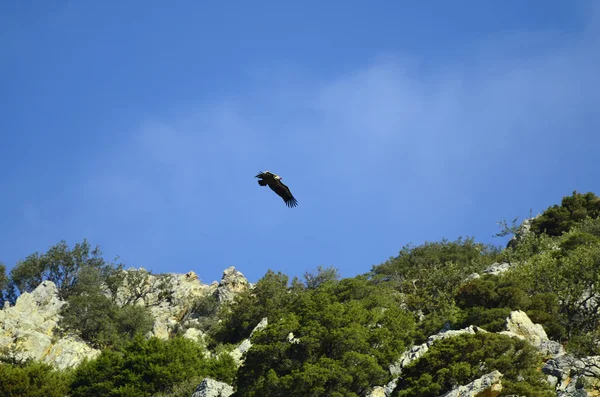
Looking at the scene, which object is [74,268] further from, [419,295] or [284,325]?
[284,325]

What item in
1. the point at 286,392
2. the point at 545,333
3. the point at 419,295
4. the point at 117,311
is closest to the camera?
the point at 286,392

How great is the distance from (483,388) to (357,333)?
1009 centimetres

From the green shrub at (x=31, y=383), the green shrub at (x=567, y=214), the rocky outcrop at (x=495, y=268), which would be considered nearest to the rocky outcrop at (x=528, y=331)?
the rocky outcrop at (x=495, y=268)

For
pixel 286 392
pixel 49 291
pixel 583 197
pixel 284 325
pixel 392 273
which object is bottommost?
pixel 286 392

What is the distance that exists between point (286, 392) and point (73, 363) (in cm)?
3158

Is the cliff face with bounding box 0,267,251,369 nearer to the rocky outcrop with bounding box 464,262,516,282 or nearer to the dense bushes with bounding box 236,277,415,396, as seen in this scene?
the rocky outcrop with bounding box 464,262,516,282

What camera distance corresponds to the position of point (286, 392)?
44.0 m

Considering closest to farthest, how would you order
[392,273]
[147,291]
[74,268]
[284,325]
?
1. [284,325]
2. [392,273]
3. [147,291]
4. [74,268]

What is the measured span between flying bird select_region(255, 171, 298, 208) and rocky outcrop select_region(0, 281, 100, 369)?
3790 cm

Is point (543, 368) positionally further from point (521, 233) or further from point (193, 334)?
point (521, 233)

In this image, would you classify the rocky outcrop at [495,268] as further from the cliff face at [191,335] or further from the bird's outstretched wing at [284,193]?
the bird's outstretched wing at [284,193]

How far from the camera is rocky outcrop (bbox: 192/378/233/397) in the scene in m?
48.9

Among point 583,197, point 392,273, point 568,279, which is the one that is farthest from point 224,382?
point 583,197

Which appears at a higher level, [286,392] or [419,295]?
[419,295]
